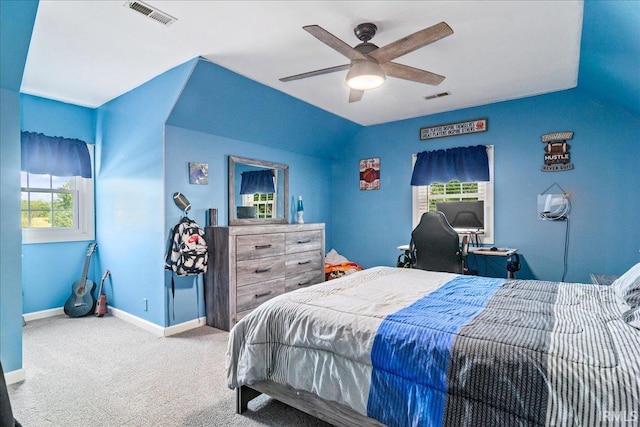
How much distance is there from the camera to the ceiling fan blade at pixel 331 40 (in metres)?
2.00

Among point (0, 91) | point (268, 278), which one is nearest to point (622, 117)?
point (268, 278)

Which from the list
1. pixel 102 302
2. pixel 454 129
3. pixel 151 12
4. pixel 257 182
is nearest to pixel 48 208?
pixel 102 302

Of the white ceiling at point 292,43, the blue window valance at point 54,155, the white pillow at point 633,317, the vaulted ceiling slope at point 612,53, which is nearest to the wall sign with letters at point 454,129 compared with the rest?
the white ceiling at point 292,43

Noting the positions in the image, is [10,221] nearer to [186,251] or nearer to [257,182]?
[186,251]

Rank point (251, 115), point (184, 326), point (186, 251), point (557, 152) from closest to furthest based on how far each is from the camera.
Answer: point (186, 251) → point (184, 326) → point (557, 152) → point (251, 115)

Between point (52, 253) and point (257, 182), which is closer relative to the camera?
point (52, 253)

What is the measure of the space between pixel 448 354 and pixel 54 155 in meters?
4.64

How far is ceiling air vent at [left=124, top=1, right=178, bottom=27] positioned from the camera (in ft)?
7.19

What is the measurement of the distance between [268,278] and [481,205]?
9.35 ft

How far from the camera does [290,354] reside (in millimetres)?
1766

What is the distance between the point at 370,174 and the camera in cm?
529

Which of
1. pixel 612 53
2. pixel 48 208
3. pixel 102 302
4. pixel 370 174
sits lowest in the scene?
pixel 102 302

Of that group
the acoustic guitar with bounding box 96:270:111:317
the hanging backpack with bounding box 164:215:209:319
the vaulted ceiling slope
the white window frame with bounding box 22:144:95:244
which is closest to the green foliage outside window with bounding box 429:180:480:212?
the vaulted ceiling slope

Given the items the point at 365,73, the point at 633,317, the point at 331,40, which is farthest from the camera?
the point at 365,73
